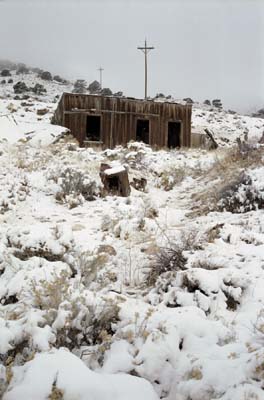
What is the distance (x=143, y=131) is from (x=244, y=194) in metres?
15.8

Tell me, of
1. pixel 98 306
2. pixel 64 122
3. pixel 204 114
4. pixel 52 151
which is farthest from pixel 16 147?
pixel 204 114

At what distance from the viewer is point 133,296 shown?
3.48 meters

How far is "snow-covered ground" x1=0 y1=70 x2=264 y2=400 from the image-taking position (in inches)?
78.5

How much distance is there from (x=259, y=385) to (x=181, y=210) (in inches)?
191

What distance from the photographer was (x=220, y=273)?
139 inches

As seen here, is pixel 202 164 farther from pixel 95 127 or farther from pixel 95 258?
pixel 95 127

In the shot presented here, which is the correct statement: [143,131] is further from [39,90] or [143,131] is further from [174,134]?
[39,90]

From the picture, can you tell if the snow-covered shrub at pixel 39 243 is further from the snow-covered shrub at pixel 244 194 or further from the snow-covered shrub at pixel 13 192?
the snow-covered shrub at pixel 244 194

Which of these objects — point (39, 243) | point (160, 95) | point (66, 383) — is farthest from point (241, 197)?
point (160, 95)

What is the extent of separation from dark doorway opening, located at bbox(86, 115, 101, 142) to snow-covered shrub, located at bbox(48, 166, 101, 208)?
39.4 feet

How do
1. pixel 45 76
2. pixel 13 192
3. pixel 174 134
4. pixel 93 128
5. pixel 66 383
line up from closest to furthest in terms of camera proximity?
pixel 66 383 → pixel 13 192 → pixel 174 134 → pixel 93 128 → pixel 45 76

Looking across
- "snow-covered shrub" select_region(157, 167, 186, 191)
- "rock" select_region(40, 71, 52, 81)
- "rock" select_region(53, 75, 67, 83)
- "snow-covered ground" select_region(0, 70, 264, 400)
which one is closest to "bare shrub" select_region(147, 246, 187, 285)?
"snow-covered ground" select_region(0, 70, 264, 400)

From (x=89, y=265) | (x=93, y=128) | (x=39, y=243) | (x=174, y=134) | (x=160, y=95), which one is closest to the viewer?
(x=89, y=265)

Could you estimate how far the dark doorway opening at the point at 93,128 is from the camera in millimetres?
20003
